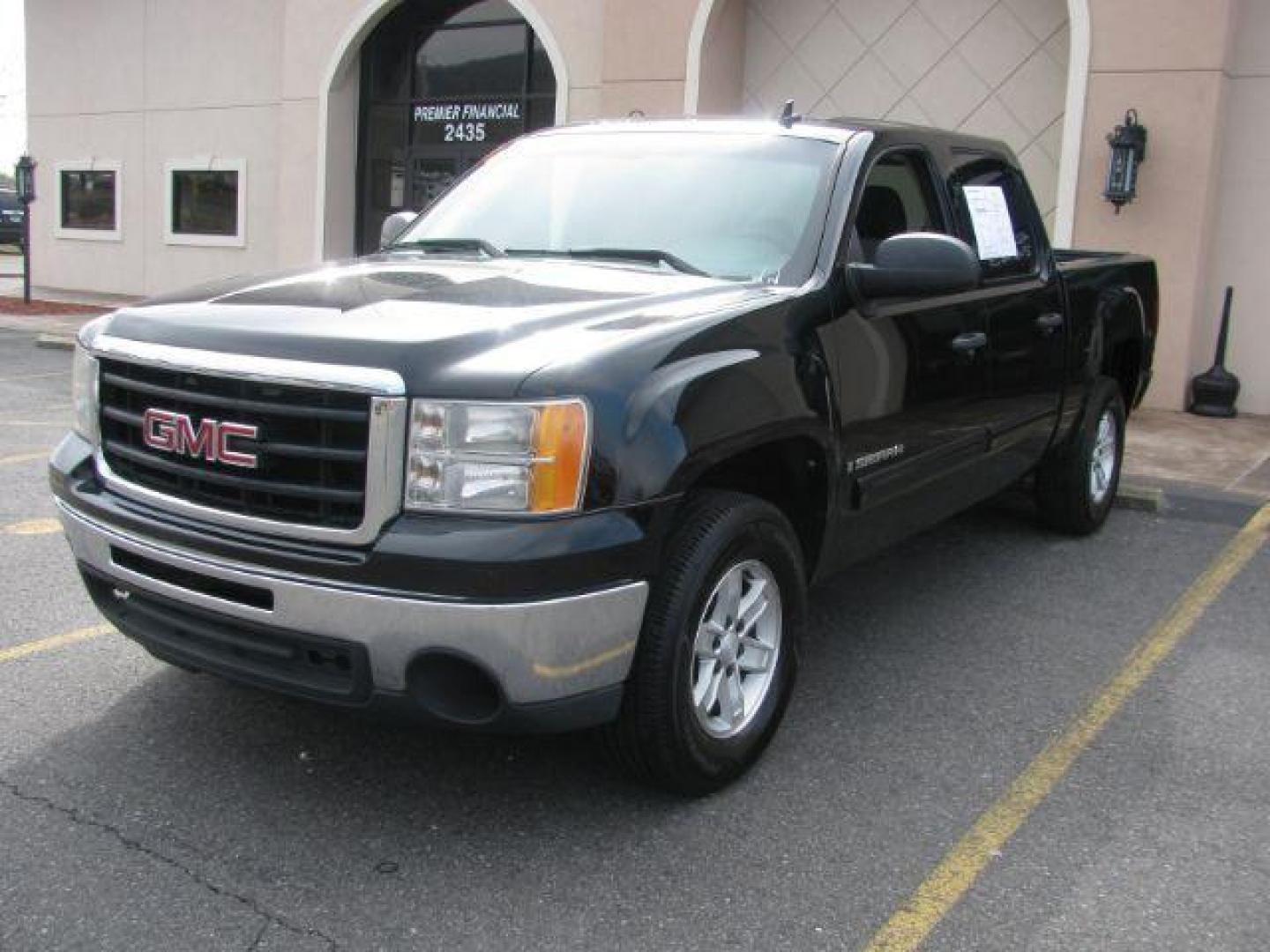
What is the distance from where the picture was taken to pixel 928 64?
12.4 meters

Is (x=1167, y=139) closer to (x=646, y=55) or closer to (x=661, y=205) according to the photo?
(x=646, y=55)

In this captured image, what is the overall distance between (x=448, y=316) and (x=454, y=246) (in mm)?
1303

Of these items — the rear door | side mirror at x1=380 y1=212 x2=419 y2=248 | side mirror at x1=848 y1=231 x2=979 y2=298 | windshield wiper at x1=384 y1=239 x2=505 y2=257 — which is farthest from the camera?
the rear door

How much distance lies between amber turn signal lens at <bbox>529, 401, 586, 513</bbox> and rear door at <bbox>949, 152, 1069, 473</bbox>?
2.55 m

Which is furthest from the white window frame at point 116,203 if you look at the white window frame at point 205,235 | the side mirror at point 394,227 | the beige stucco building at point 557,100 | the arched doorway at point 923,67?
the side mirror at point 394,227

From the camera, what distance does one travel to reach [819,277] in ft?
13.1

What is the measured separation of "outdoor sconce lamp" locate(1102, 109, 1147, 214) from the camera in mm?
10398

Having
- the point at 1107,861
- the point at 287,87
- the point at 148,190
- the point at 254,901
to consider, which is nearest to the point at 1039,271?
the point at 1107,861

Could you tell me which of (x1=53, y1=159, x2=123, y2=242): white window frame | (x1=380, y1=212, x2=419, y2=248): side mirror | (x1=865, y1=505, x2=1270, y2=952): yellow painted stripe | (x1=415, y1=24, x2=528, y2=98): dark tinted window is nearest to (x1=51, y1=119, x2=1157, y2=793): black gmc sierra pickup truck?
(x1=380, y1=212, x2=419, y2=248): side mirror

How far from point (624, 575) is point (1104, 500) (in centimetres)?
463

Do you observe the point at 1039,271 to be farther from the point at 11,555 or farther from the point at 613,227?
the point at 11,555

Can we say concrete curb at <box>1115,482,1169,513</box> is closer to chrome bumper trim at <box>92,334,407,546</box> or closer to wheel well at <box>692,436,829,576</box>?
wheel well at <box>692,436,829,576</box>

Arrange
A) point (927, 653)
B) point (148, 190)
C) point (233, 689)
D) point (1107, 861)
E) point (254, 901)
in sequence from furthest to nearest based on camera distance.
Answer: point (148, 190) < point (927, 653) < point (233, 689) < point (1107, 861) < point (254, 901)

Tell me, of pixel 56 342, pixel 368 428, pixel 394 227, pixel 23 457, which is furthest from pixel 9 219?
pixel 368 428
